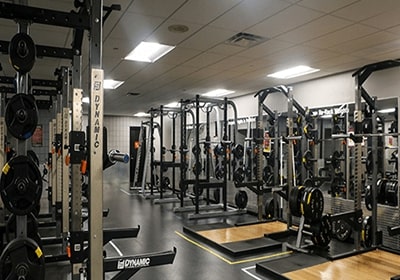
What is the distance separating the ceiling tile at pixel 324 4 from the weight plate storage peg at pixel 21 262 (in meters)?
3.18

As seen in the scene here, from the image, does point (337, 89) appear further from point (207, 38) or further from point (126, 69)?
point (126, 69)

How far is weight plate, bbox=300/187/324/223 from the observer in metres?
4.73

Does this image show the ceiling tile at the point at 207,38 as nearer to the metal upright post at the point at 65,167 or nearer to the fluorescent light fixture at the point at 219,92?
the metal upright post at the point at 65,167

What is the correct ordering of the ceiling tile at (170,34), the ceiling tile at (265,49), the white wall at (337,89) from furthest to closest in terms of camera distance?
the white wall at (337,89), the ceiling tile at (265,49), the ceiling tile at (170,34)

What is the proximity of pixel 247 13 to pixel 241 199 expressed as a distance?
15.7ft

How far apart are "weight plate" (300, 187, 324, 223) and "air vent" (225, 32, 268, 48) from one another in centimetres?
228

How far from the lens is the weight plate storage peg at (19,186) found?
2.09 m

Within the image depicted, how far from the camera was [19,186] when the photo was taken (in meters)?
2.10

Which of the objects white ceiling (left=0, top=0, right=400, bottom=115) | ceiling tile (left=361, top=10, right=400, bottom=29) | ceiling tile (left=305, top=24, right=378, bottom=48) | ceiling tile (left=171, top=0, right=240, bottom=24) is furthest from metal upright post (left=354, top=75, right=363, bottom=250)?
ceiling tile (left=171, top=0, right=240, bottom=24)

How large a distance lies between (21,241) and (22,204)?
24 centimetres

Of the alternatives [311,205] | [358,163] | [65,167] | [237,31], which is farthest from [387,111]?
[65,167]

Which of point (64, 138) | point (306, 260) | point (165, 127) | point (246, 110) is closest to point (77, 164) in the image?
point (64, 138)

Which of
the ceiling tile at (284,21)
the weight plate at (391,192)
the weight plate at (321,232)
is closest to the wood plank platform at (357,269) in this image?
the weight plate at (321,232)

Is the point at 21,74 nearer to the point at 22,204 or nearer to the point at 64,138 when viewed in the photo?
the point at 22,204
